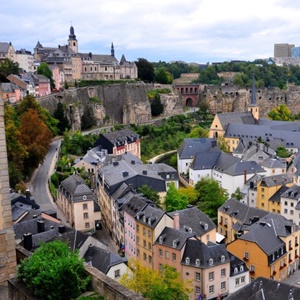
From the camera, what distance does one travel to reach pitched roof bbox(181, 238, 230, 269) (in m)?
23.5

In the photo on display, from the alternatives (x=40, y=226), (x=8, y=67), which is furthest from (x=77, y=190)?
(x=8, y=67)

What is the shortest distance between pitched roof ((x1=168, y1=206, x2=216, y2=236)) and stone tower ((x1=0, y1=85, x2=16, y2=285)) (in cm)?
1768

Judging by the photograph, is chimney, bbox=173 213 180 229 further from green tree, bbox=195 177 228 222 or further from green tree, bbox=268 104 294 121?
green tree, bbox=268 104 294 121

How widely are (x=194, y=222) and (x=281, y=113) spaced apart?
65.0 metres

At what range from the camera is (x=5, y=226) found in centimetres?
977

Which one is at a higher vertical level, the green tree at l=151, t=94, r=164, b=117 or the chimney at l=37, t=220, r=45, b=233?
the green tree at l=151, t=94, r=164, b=117

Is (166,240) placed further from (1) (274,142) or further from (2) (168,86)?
(2) (168,86)

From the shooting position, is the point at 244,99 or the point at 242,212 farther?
the point at 244,99


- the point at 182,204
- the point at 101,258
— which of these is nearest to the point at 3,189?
the point at 101,258

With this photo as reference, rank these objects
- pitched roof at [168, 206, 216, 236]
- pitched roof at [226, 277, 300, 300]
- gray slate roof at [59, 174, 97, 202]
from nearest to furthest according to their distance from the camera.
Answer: pitched roof at [226, 277, 300, 300]
pitched roof at [168, 206, 216, 236]
gray slate roof at [59, 174, 97, 202]

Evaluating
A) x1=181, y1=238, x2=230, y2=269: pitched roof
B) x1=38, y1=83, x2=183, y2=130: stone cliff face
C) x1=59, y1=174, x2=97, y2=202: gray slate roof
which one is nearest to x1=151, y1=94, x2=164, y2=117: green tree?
x1=38, y1=83, x2=183, y2=130: stone cliff face

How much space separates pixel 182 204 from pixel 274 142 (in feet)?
87.3

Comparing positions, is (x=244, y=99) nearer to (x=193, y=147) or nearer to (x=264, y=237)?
(x=193, y=147)

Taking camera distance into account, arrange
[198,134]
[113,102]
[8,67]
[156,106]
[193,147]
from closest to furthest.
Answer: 1. [193,147]
2. [8,67]
3. [198,134]
4. [113,102]
5. [156,106]
